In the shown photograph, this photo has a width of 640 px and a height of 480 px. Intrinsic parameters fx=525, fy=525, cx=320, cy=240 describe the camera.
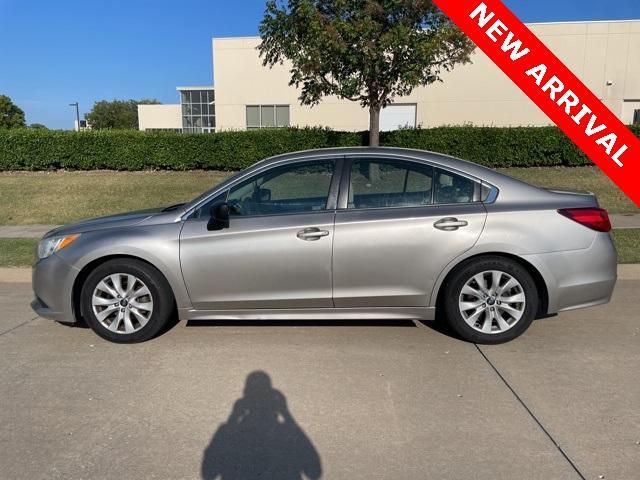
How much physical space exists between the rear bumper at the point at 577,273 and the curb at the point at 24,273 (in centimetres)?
285

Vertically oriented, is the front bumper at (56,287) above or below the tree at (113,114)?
below

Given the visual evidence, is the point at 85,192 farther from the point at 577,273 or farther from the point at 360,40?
the point at 577,273

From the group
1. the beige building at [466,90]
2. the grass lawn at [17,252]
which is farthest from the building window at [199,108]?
the grass lawn at [17,252]

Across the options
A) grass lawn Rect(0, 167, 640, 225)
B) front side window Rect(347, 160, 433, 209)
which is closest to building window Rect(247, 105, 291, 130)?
grass lawn Rect(0, 167, 640, 225)

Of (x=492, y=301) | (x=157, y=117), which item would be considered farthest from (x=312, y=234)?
(x=157, y=117)

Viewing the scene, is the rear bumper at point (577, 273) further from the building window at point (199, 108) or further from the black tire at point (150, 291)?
the building window at point (199, 108)

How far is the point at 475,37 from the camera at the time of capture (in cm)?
787

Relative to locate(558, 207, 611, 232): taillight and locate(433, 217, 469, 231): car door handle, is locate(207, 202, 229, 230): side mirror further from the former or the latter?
locate(558, 207, 611, 232): taillight

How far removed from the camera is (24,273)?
723 centimetres

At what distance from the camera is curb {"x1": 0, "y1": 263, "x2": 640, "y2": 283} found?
6.81 metres

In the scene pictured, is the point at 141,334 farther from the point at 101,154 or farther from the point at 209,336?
the point at 101,154

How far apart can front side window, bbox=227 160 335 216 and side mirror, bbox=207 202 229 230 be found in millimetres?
175

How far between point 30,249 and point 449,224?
7.13m

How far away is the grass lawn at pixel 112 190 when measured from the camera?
41.3 ft
